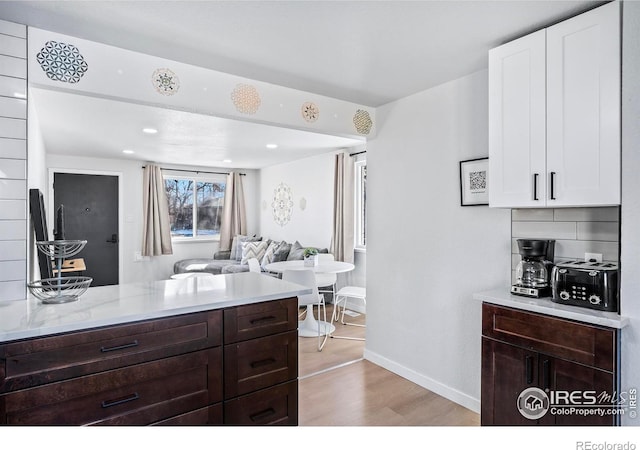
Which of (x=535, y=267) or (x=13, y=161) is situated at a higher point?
(x=13, y=161)

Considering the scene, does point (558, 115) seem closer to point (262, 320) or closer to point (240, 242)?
point (262, 320)

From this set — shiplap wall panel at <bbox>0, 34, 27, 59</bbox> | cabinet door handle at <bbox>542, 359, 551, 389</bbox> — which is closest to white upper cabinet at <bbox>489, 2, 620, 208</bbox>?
cabinet door handle at <bbox>542, 359, 551, 389</bbox>

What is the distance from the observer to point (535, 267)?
204 cm

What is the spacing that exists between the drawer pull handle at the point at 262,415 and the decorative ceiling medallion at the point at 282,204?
4.68 meters

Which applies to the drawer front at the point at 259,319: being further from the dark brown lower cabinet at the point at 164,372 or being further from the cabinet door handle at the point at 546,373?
the cabinet door handle at the point at 546,373

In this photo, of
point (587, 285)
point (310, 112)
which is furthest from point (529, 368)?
point (310, 112)

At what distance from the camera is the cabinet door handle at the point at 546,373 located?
1786mm

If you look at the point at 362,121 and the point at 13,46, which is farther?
the point at 362,121

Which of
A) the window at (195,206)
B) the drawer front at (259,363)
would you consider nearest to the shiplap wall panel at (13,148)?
the drawer front at (259,363)

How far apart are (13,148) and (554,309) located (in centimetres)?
275

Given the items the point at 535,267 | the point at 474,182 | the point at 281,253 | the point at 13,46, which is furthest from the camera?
the point at 281,253

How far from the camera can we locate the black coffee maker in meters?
2.00

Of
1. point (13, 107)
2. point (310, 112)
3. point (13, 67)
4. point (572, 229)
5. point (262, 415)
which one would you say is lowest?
point (262, 415)

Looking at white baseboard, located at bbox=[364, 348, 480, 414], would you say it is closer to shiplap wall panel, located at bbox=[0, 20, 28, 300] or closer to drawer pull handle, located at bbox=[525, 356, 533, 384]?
drawer pull handle, located at bbox=[525, 356, 533, 384]
